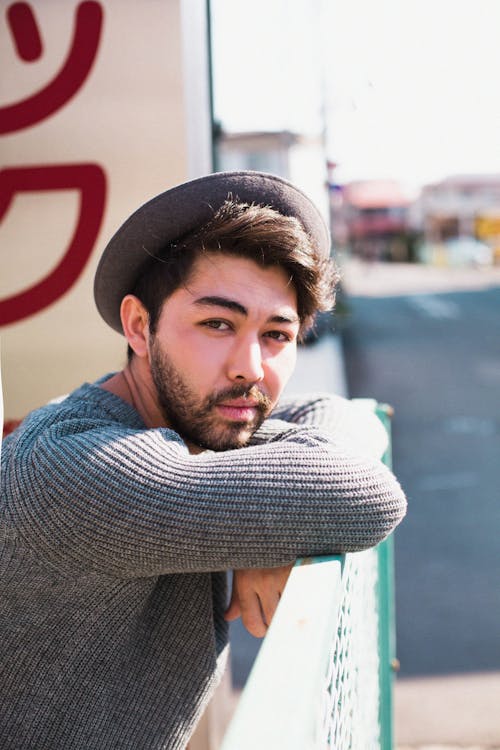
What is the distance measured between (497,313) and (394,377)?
10673mm

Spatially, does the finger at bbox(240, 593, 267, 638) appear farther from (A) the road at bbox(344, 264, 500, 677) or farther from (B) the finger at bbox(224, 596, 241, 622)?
(A) the road at bbox(344, 264, 500, 677)

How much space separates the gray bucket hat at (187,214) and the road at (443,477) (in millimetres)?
2828

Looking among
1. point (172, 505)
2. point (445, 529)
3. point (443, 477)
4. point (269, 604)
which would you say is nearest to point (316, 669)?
point (172, 505)

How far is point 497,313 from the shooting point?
71.9 feet

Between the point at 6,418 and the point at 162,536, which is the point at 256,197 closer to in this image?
the point at 162,536

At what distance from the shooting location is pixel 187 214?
1719 mm

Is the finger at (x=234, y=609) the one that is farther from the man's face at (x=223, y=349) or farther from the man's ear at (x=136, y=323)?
the man's ear at (x=136, y=323)

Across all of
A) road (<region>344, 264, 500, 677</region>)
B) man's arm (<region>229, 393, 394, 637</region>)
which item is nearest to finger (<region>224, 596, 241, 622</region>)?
man's arm (<region>229, 393, 394, 637</region>)

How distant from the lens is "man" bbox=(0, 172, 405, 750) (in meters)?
1.35

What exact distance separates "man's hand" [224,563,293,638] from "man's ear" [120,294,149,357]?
1.79 feet

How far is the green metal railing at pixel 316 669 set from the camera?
799mm

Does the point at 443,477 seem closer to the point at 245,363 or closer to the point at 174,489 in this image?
the point at 245,363

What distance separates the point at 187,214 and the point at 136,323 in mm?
281

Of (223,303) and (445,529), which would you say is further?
(445,529)
